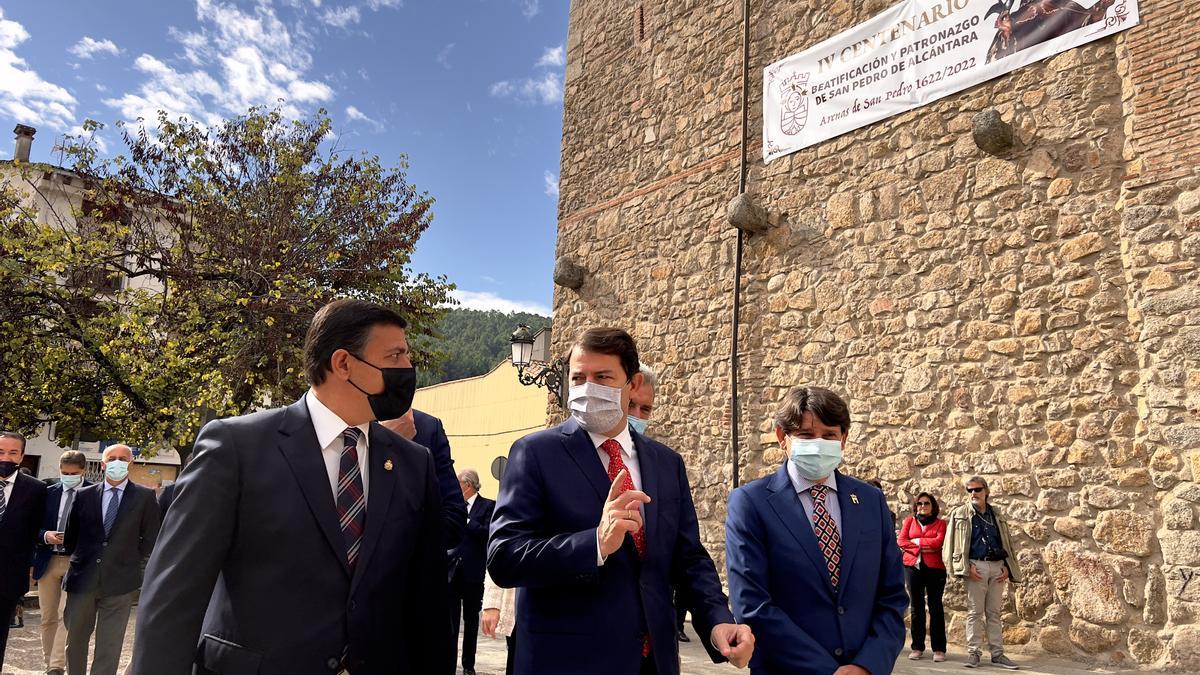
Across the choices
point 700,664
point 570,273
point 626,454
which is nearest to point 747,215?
point 570,273

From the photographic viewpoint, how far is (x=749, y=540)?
2.68 metres

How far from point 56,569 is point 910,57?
8.39m

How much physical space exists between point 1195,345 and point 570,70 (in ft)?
28.5

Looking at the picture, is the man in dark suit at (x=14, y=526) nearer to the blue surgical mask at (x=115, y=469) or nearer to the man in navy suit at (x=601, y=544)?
the blue surgical mask at (x=115, y=469)

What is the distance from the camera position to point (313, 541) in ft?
6.01

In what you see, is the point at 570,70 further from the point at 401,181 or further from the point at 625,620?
the point at 625,620

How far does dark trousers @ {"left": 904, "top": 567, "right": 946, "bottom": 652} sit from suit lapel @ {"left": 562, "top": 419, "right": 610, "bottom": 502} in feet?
16.4

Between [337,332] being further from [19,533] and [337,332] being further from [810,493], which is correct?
[19,533]

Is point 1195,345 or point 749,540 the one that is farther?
point 1195,345

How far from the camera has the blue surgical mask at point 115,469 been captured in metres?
5.73

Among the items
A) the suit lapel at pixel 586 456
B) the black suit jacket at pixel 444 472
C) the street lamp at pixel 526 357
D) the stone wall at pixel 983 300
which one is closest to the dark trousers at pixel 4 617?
the black suit jacket at pixel 444 472

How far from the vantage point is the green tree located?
38.0 ft

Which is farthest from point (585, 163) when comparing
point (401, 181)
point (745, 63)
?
point (401, 181)

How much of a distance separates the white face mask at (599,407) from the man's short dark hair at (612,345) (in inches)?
4.0
